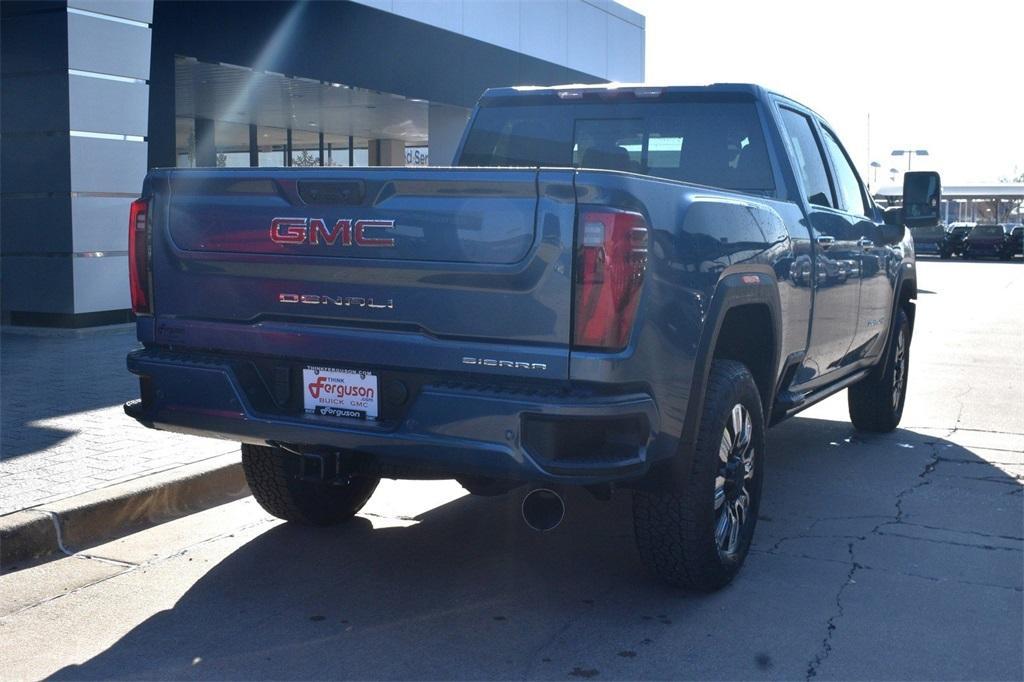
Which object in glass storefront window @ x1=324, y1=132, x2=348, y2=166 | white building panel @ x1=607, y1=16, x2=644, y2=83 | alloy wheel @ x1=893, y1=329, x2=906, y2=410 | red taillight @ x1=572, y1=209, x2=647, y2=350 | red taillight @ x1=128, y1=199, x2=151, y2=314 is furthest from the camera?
white building panel @ x1=607, y1=16, x2=644, y2=83

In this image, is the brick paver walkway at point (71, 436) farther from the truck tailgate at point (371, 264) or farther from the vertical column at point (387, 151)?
the vertical column at point (387, 151)

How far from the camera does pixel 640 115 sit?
6.34m

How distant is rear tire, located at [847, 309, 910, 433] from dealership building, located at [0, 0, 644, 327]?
816 centimetres

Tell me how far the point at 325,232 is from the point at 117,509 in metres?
2.19

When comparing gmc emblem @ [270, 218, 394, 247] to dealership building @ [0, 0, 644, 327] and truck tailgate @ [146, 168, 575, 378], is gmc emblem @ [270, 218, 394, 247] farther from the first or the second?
dealership building @ [0, 0, 644, 327]

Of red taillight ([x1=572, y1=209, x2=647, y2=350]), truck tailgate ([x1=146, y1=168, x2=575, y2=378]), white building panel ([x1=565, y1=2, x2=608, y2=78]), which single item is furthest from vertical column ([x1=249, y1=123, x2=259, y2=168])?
red taillight ([x1=572, y1=209, x2=647, y2=350])

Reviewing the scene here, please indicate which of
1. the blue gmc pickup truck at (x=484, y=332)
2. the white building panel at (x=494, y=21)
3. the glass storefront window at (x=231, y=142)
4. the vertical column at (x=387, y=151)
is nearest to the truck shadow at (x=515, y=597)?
the blue gmc pickup truck at (x=484, y=332)

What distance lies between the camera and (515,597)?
15.8 ft

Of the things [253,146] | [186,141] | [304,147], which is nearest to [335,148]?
[304,147]

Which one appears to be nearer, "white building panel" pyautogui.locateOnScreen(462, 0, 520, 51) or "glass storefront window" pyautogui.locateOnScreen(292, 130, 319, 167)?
"white building panel" pyautogui.locateOnScreen(462, 0, 520, 51)

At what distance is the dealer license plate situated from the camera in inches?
172

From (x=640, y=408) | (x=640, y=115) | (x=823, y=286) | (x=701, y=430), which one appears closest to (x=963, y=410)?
(x=823, y=286)

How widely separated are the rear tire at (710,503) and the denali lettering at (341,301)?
3.98ft

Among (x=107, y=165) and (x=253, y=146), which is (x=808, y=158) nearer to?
(x=107, y=165)
